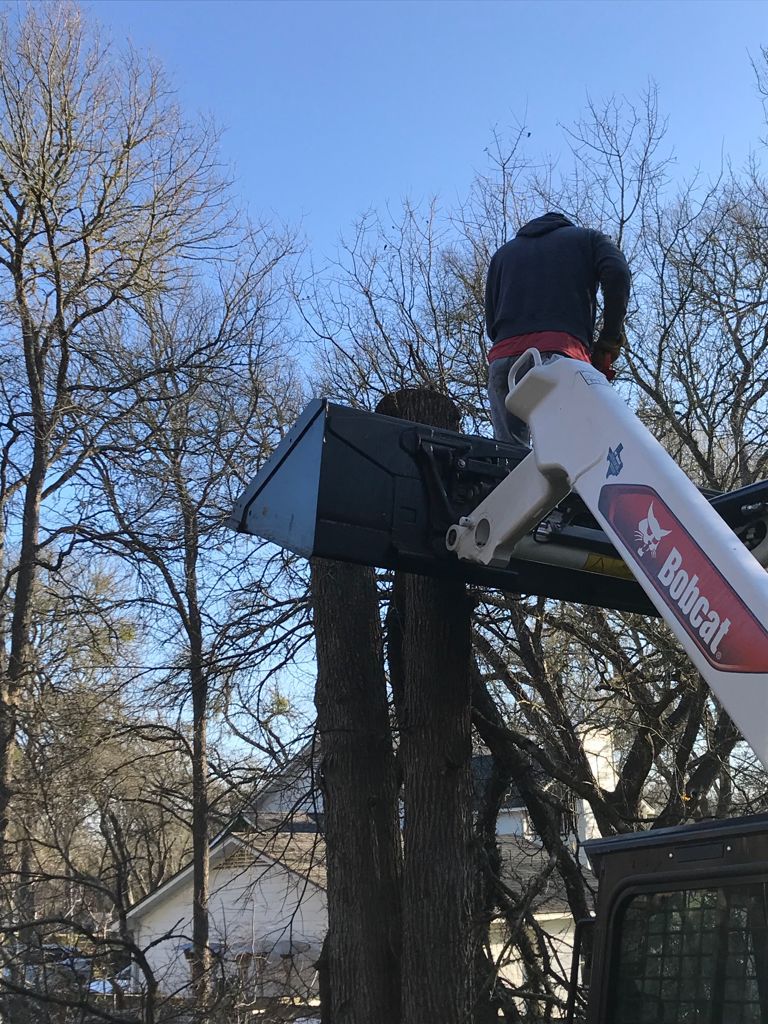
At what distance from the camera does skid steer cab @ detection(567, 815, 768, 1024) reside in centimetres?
244

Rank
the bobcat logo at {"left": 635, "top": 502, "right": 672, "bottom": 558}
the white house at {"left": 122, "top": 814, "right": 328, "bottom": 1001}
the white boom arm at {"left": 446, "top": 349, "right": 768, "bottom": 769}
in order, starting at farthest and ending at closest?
the white house at {"left": 122, "top": 814, "right": 328, "bottom": 1001} < the bobcat logo at {"left": 635, "top": 502, "right": 672, "bottom": 558} < the white boom arm at {"left": 446, "top": 349, "right": 768, "bottom": 769}

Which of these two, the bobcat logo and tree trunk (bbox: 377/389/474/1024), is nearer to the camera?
the bobcat logo

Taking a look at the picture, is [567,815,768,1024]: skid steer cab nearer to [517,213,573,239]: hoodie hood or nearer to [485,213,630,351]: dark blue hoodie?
[485,213,630,351]: dark blue hoodie

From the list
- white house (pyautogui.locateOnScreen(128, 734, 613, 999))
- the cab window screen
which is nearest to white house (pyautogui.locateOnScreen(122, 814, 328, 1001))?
white house (pyautogui.locateOnScreen(128, 734, 613, 999))

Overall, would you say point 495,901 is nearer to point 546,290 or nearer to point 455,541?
point 455,541

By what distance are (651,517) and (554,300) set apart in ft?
7.45

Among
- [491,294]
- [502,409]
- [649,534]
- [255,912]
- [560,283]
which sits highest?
[491,294]

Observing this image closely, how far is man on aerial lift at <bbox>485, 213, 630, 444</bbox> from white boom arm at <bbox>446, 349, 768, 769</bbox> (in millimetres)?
1048

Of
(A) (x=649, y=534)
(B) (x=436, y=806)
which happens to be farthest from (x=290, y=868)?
(A) (x=649, y=534)

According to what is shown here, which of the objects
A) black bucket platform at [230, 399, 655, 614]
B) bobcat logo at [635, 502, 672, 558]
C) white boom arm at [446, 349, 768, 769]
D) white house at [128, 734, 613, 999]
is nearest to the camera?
white boom arm at [446, 349, 768, 769]

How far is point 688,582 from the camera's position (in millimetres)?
2289

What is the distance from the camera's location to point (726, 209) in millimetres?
12758

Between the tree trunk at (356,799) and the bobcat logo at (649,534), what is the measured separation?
3.33 metres

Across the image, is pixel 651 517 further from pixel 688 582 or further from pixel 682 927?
pixel 682 927
